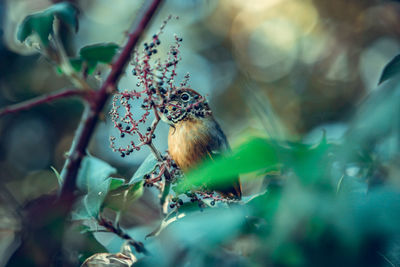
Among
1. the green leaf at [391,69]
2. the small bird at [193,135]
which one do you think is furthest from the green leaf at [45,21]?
the green leaf at [391,69]

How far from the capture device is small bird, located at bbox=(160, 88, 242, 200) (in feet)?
1.93

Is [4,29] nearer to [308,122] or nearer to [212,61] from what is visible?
[212,61]

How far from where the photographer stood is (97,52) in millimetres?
478

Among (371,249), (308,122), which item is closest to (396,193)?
(371,249)

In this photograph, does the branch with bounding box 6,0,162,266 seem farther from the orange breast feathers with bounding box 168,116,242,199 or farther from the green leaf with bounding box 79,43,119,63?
the orange breast feathers with bounding box 168,116,242,199

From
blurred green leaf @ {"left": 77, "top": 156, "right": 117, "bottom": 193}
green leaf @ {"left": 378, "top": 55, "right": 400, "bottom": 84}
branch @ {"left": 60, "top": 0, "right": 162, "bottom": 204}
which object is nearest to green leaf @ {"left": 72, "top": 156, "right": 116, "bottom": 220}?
Answer: blurred green leaf @ {"left": 77, "top": 156, "right": 117, "bottom": 193}

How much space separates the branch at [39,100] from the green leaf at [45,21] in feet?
0.34

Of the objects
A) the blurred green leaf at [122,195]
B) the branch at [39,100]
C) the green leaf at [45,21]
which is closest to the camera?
the branch at [39,100]

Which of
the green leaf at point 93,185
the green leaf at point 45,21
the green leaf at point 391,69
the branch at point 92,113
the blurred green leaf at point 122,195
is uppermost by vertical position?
the green leaf at point 45,21

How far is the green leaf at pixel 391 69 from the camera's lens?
53 centimetres

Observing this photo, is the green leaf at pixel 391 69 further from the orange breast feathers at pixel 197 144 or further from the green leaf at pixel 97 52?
the green leaf at pixel 97 52

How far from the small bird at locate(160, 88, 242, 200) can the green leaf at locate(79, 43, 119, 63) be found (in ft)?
0.33

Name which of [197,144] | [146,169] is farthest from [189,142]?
[146,169]

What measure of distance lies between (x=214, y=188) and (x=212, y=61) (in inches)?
76.6
